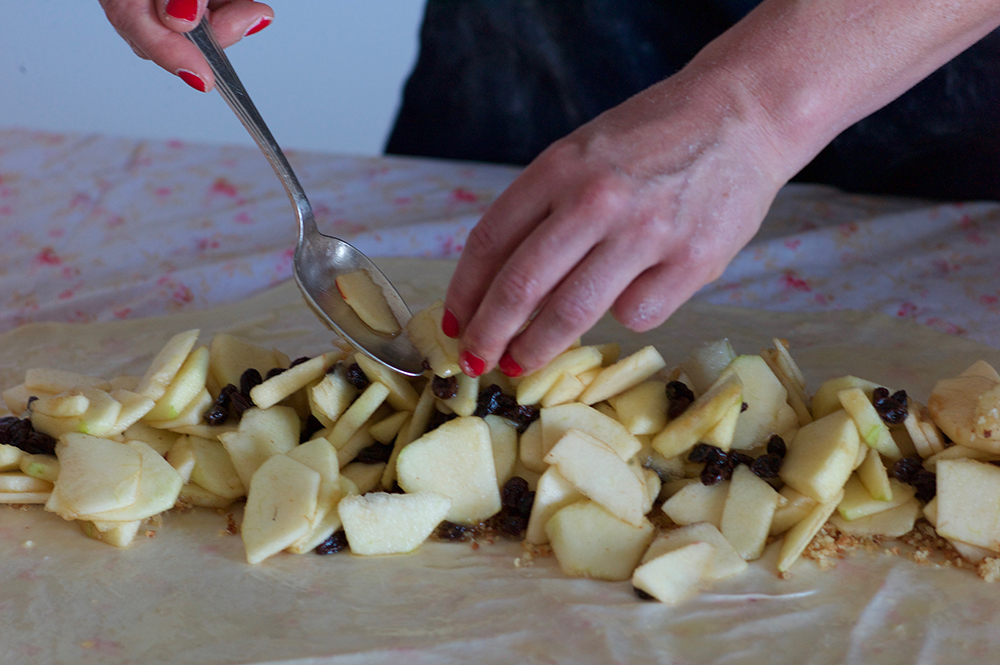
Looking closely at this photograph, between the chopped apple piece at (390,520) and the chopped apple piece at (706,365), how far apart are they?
327 millimetres

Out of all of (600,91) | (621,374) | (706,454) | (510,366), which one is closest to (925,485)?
(706,454)

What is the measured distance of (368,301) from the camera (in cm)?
101

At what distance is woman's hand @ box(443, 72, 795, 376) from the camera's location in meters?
0.78

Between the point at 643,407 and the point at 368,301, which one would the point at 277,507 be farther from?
the point at 643,407

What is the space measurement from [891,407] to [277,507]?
0.66 metres

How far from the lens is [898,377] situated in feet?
4.00

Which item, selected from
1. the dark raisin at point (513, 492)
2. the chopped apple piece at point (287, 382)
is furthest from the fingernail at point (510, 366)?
the chopped apple piece at point (287, 382)

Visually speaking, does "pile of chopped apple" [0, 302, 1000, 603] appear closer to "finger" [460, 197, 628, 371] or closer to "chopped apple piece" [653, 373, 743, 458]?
"chopped apple piece" [653, 373, 743, 458]

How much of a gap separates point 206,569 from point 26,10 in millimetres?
2777

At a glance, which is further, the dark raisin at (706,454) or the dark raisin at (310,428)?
the dark raisin at (310,428)

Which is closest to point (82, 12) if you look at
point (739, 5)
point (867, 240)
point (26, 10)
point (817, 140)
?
point (26, 10)

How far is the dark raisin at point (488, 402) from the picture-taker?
939 mm

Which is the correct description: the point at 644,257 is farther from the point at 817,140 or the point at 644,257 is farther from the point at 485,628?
the point at 485,628

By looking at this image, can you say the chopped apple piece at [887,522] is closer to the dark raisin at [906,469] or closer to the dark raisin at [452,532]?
the dark raisin at [906,469]
